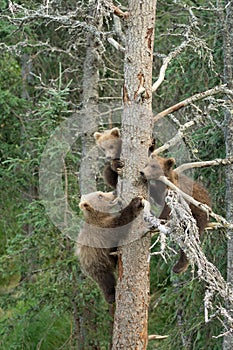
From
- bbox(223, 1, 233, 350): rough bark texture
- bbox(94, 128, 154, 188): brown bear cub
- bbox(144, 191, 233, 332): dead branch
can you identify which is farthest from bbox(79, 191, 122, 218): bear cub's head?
bbox(144, 191, 233, 332): dead branch

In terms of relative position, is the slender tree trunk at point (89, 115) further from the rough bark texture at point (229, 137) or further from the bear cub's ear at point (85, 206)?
the bear cub's ear at point (85, 206)

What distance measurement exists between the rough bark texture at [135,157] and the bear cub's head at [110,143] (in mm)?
1467

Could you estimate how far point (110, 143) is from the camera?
23.5 ft

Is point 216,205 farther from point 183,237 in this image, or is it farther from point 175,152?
point 183,237

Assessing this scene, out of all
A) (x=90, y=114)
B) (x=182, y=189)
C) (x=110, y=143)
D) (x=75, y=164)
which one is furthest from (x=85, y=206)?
(x=75, y=164)

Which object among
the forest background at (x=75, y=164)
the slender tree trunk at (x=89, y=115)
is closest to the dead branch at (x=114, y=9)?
the forest background at (x=75, y=164)

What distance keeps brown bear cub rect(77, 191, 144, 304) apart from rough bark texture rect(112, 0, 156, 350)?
0.40 meters

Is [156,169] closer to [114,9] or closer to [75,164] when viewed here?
[114,9]

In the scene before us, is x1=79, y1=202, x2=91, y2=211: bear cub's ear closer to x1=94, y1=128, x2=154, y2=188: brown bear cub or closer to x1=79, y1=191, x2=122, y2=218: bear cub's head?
x1=79, y1=191, x2=122, y2=218: bear cub's head

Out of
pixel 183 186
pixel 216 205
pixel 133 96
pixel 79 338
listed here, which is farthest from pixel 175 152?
pixel 79 338

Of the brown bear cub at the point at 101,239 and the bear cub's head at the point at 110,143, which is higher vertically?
the bear cub's head at the point at 110,143

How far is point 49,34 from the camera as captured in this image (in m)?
10.9

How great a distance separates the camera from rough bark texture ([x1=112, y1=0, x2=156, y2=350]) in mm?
5211

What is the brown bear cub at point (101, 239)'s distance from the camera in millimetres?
5922
